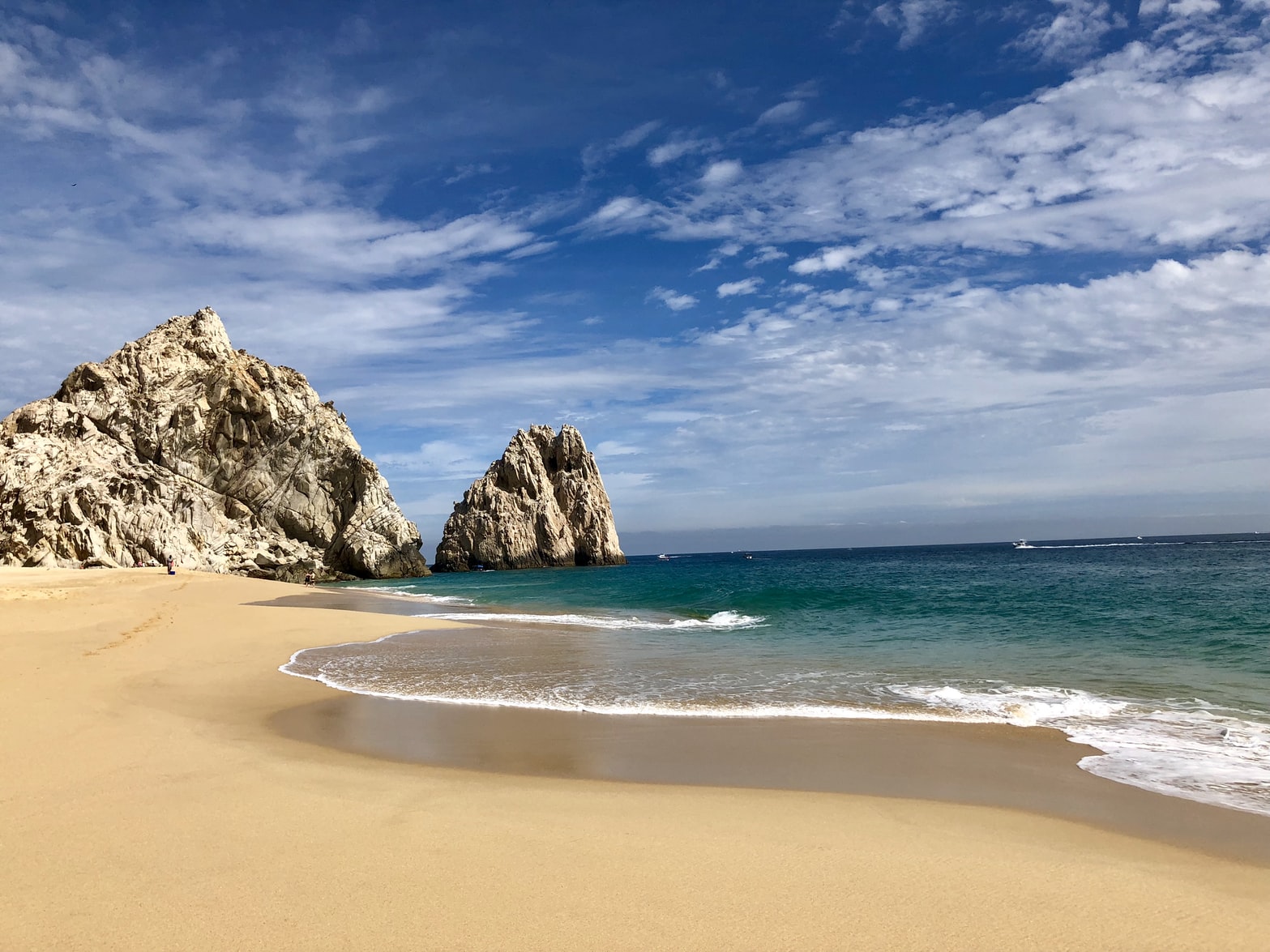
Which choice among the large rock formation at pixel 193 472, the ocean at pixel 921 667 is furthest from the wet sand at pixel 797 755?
the large rock formation at pixel 193 472

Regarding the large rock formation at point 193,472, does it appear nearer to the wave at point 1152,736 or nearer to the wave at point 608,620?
the wave at point 608,620

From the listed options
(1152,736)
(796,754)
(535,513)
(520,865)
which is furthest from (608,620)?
(535,513)

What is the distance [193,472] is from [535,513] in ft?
135

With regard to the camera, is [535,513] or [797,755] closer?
[797,755]

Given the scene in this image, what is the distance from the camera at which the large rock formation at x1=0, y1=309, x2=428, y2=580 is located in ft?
152

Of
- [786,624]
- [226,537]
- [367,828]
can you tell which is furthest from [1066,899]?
[226,537]

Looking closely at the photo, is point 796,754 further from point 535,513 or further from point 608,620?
point 535,513

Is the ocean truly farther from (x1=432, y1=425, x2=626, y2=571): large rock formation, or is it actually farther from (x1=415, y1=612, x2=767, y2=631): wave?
(x1=432, y1=425, x2=626, y2=571): large rock formation

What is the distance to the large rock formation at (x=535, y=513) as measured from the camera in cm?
8762

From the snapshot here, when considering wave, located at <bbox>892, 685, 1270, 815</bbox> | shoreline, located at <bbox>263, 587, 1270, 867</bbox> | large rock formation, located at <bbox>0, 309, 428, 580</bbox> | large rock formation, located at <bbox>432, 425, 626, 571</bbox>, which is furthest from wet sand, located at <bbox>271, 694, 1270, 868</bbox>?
large rock formation, located at <bbox>432, 425, 626, 571</bbox>

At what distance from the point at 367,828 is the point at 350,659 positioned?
10.1 metres

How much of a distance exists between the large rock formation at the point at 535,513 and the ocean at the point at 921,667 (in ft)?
196

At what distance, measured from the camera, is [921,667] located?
13.4 meters

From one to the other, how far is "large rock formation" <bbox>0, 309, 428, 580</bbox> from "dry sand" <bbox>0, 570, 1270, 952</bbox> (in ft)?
164
